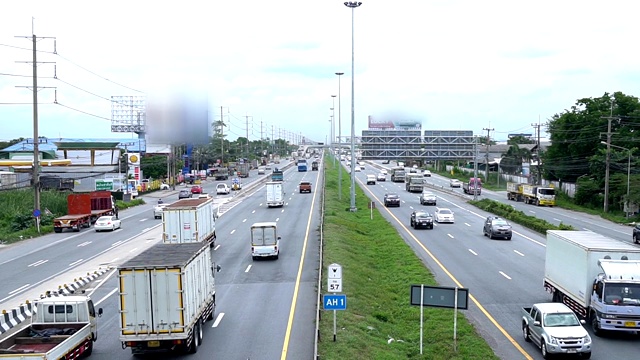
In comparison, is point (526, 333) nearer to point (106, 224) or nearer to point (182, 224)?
point (182, 224)

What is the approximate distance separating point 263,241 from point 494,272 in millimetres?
12161

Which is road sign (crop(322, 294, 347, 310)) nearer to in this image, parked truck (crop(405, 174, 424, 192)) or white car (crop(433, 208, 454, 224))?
white car (crop(433, 208, 454, 224))

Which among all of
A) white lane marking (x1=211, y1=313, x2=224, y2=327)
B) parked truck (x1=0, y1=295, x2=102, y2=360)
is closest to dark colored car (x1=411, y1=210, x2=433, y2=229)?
white lane marking (x1=211, y1=313, x2=224, y2=327)

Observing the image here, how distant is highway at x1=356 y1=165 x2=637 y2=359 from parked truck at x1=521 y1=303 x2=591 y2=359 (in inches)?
19.2

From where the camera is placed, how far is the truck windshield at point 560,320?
19.2 metres

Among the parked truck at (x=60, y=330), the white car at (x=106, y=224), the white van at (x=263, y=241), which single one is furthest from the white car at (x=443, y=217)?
the parked truck at (x=60, y=330)

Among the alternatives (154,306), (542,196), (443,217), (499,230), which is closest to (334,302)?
(154,306)

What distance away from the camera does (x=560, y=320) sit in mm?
19344

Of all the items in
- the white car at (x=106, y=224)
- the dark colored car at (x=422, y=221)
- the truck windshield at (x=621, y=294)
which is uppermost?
the truck windshield at (x=621, y=294)

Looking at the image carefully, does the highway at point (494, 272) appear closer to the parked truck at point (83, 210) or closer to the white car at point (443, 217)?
the white car at point (443, 217)

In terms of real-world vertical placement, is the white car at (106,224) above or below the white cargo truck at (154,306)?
below

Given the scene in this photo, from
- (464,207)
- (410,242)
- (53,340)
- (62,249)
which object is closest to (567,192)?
(464,207)

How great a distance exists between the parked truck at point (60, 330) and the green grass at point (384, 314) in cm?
655

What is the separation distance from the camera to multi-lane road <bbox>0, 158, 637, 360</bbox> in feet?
65.8
